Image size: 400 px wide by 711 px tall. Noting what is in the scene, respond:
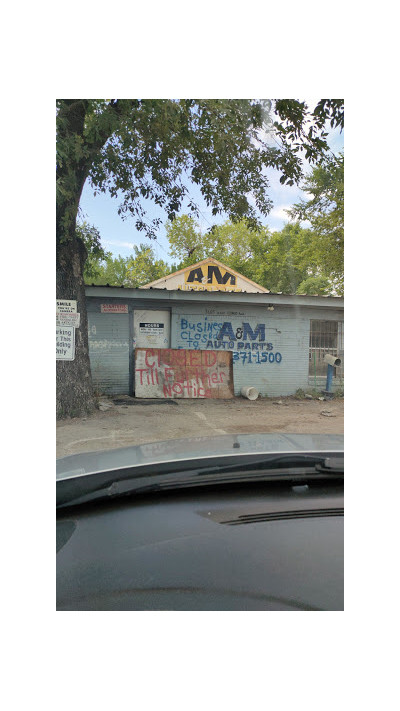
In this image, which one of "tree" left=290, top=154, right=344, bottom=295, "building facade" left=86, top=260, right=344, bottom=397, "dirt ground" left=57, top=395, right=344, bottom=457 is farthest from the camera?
"building facade" left=86, top=260, right=344, bottom=397

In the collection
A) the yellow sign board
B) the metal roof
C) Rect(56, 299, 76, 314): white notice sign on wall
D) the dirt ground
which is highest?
the yellow sign board

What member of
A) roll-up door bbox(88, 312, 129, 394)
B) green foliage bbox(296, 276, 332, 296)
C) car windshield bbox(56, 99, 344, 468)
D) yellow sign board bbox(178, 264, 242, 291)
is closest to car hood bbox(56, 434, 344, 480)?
car windshield bbox(56, 99, 344, 468)

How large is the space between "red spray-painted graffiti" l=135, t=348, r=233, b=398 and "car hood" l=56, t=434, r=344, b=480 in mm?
727

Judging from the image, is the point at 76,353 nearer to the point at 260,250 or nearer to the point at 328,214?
the point at 260,250

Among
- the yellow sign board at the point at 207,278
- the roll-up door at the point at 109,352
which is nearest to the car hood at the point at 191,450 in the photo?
the roll-up door at the point at 109,352

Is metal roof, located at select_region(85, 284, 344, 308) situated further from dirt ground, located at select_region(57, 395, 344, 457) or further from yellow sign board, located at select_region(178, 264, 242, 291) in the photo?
dirt ground, located at select_region(57, 395, 344, 457)

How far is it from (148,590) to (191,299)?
5.23 feet

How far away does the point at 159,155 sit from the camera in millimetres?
1554

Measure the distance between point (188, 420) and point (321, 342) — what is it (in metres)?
0.90

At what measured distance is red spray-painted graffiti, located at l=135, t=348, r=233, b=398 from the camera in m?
2.06

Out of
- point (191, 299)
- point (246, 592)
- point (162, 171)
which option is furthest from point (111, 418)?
point (162, 171)

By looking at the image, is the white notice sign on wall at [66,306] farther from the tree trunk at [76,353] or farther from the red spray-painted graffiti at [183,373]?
the red spray-painted graffiti at [183,373]

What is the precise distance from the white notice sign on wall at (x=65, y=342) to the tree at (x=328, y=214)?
1169 mm
